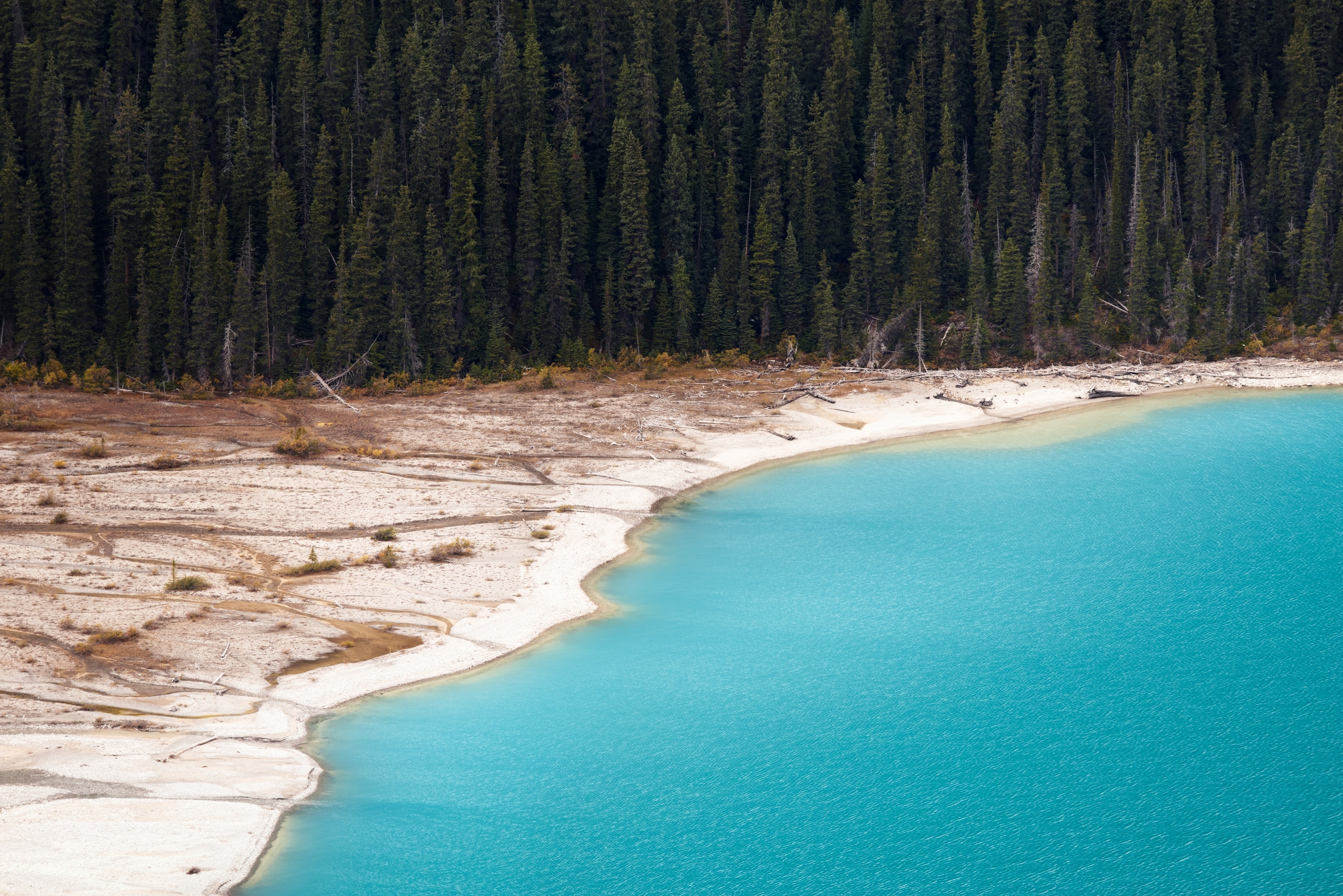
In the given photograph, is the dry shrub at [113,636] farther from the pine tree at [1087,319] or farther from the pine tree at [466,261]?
the pine tree at [1087,319]

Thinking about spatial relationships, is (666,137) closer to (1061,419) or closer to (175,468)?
(1061,419)

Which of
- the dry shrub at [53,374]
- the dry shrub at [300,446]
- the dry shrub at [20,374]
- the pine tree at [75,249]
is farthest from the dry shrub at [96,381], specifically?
the dry shrub at [300,446]

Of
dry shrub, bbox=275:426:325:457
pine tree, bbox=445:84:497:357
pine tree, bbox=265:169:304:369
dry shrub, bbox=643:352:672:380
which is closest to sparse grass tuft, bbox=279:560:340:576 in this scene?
dry shrub, bbox=275:426:325:457

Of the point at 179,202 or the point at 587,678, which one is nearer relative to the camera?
the point at 587,678

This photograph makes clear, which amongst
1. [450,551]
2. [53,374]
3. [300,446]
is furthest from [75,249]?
[450,551]

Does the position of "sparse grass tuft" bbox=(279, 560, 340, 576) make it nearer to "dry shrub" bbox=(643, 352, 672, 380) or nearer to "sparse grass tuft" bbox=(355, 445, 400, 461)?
"sparse grass tuft" bbox=(355, 445, 400, 461)

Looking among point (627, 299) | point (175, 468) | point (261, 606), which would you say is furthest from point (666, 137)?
point (261, 606)
